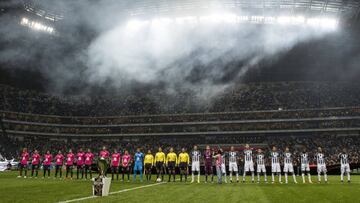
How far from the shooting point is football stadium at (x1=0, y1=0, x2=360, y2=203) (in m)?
31.2

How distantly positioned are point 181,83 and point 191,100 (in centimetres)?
458

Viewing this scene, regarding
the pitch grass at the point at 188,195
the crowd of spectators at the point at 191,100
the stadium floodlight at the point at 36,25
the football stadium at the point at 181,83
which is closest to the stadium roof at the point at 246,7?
the football stadium at the point at 181,83

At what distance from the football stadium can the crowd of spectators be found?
0.69 feet

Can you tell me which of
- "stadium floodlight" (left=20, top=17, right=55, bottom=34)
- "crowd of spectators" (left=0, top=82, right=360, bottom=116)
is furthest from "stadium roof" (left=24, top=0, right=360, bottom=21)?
"crowd of spectators" (left=0, top=82, right=360, bottom=116)

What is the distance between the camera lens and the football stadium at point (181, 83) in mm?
31219

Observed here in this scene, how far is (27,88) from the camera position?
56.6 m

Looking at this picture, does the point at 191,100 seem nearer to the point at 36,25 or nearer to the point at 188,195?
the point at 36,25

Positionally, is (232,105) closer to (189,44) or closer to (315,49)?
(315,49)

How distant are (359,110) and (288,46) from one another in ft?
53.8

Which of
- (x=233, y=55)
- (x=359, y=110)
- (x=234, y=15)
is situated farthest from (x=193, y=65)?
(x=359, y=110)

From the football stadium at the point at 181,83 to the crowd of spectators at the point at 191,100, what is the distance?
210 millimetres

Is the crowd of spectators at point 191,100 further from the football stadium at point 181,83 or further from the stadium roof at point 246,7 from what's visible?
the stadium roof at point 246,7

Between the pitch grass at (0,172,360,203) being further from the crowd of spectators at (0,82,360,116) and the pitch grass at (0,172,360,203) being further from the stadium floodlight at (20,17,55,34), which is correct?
the crowd of spectators at (0,82,360,116)

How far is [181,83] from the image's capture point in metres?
57.8
